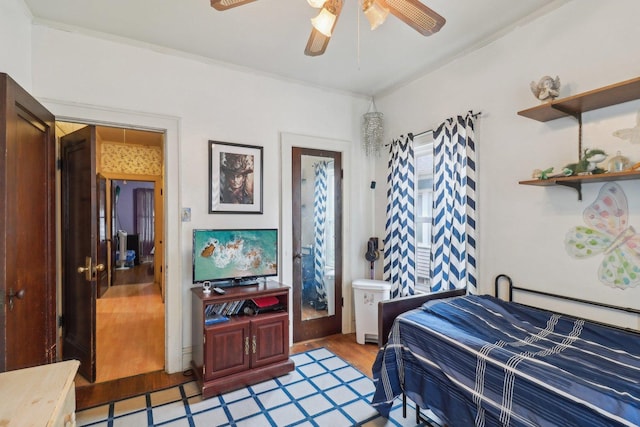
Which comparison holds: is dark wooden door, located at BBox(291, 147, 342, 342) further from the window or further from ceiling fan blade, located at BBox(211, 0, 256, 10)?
ceiling fan blade, located at BBox(211, 0, 256, 10)

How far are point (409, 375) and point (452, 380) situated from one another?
1.12 ft

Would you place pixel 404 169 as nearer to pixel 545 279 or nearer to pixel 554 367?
pixel 545 279

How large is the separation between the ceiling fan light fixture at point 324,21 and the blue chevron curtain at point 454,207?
1550 millimetres

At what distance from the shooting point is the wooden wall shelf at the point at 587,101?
1.62m

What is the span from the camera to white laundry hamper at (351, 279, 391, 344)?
→ 321cm

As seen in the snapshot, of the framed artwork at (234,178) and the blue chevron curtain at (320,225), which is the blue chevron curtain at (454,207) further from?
the framed artwork at (234,178)

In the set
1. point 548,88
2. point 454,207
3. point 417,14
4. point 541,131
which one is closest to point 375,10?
point 417,14

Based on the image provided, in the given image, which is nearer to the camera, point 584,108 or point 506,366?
point 506,366

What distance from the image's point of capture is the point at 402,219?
3.22 meters

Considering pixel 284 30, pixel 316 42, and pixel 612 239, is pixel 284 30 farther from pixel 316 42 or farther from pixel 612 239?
pixel 612 239

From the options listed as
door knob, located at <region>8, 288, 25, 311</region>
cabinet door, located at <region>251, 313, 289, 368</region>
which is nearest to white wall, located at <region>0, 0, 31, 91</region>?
door knob, located at <region>8, 288, 25, 311</region>

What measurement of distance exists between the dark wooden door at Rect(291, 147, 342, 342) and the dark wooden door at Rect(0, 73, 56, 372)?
6.44ft

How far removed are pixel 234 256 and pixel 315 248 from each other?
1011 millimetres

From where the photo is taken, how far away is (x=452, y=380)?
5.23 feet
